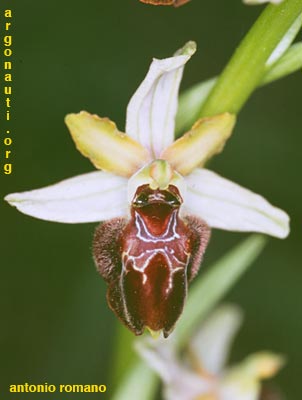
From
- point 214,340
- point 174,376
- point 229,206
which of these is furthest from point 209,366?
point 229,206

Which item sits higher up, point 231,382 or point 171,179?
point 171,179

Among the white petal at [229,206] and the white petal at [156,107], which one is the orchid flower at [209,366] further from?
the white petal at [156,107]

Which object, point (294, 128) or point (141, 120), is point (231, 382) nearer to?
point (141, 120)

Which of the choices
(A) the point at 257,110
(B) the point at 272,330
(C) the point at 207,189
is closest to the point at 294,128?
(A) the point at 257,110

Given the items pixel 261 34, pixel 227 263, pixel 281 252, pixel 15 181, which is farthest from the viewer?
pixel 281 252

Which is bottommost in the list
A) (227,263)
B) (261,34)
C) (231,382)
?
(231,382)

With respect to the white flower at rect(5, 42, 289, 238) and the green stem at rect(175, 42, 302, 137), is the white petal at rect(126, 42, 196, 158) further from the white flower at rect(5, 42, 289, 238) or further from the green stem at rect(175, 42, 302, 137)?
the green stem at rect(175, 42, 302, 137)

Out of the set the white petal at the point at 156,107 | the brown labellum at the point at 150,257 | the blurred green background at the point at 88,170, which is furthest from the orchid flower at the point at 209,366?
the blurred green background at the point at 88,170

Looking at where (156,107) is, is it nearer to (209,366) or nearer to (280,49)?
(280,49)
